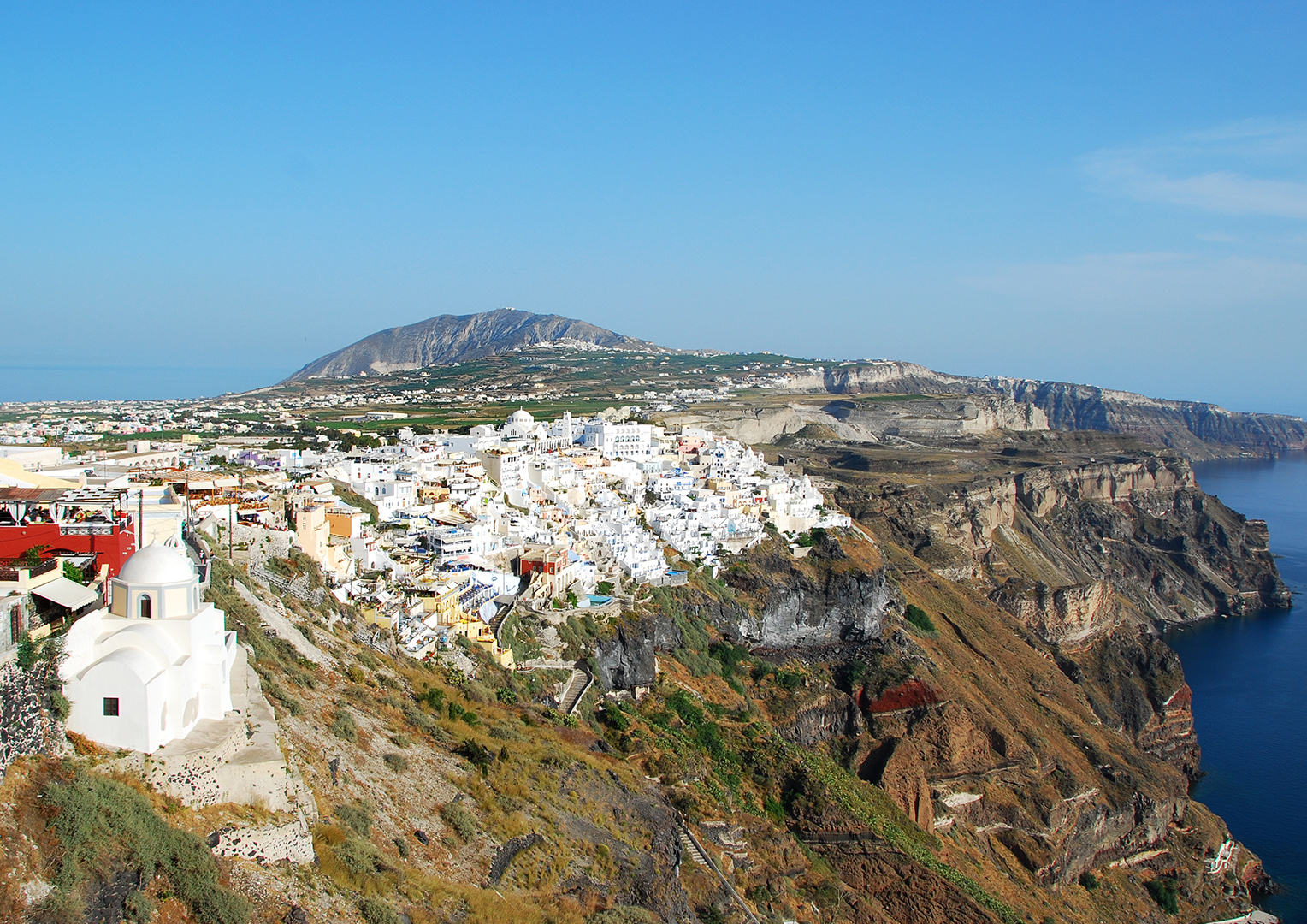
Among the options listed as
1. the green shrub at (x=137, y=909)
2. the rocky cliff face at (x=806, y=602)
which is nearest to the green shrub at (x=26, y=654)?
the green shrub at (x=137, y=909)

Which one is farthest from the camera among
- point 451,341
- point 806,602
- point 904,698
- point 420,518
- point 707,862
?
point 451,341

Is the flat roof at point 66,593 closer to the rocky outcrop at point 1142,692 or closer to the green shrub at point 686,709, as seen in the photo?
the green shrub at point 686,709

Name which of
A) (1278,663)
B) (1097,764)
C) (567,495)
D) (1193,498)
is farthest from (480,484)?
(1193,498)

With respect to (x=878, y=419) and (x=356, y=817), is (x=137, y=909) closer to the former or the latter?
(x=356, y=817)

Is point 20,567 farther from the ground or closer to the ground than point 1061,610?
farther from the ground

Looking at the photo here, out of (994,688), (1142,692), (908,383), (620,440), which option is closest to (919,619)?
(994,688)

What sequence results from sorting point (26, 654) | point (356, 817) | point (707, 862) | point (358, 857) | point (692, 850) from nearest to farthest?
point (26, 654) < point (358, 857) < point (356, 817) < point (707, 862) < point (692, 850)

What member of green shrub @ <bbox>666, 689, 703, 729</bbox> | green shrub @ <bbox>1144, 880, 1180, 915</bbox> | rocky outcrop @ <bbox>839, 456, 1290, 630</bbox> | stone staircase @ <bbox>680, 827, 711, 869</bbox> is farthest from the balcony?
rocky outcrop @ <bbox>839, 456, 1290, 630</bbox>
